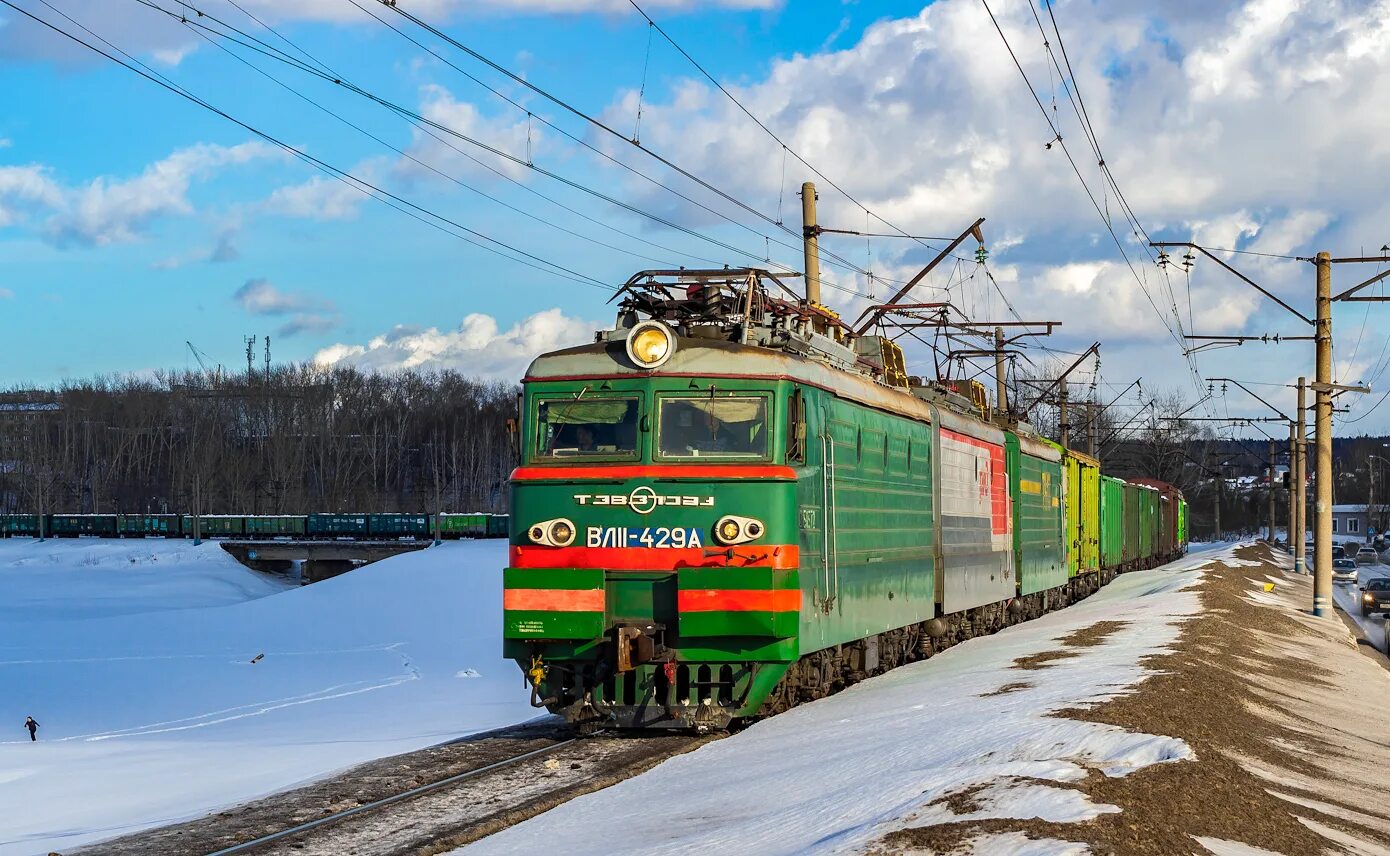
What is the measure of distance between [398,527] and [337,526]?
6052 mm

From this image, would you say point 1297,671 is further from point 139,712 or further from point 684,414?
point 139,712

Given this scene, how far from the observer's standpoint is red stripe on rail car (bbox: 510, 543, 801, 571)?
1427 centimetres

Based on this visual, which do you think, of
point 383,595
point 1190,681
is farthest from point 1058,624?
point 383,595

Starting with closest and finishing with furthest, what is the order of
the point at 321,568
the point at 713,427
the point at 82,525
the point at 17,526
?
1. the point at 713,427
2. the point at 321,568
3. the point at 82,525
4. the point at 17,526

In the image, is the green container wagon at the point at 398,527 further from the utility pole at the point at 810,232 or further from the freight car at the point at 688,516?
the freight car at the point at 688,516

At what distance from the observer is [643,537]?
14477 mm

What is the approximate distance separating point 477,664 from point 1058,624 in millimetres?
19301

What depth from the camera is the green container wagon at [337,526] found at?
355 feet

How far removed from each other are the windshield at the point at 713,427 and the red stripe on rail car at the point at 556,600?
5.22 ft

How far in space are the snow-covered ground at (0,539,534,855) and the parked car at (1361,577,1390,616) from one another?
28155mm

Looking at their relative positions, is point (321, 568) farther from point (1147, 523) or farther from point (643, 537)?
point (643, 537)

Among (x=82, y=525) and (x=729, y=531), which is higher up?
(x=729, y=531)

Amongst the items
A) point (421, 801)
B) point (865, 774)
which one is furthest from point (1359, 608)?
point (421, 801)

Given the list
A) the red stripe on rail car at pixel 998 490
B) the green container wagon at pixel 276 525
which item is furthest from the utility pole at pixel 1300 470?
the green container wagon at pixel 276 525
